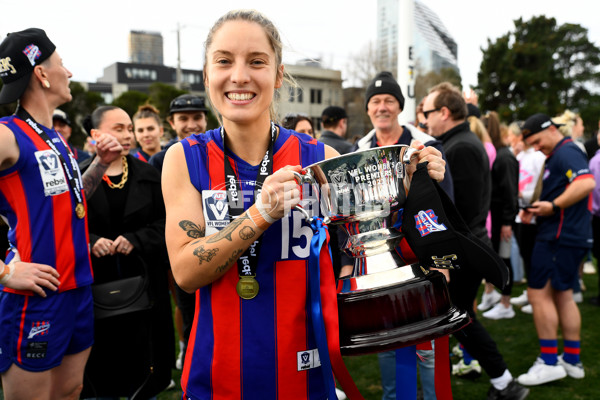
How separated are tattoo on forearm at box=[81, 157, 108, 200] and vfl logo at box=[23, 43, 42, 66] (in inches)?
27.1

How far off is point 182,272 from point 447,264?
0.80m

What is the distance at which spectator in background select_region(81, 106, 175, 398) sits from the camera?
109 inches

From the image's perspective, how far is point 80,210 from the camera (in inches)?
89.9

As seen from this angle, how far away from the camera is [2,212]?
6.86ft

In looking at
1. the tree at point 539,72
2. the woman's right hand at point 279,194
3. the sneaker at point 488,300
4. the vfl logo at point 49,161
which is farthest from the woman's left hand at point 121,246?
the tree at point 539,72

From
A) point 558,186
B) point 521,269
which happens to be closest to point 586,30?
point 521,269

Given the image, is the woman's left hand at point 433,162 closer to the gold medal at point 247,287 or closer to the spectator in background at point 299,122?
the gold medal at point 247,287

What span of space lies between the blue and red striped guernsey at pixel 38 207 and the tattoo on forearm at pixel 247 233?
140 cm

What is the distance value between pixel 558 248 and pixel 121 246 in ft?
11.7

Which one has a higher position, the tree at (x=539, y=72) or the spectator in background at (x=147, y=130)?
the tree at (x=539, y=72)

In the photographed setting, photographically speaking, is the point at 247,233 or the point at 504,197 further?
the point at 504,197

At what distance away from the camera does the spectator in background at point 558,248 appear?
12.3ft

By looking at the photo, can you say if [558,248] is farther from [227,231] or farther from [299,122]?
[227,231]

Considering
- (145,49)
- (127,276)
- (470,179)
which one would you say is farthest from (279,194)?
(145,49)
